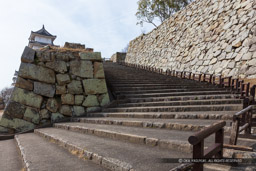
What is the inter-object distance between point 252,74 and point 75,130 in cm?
656

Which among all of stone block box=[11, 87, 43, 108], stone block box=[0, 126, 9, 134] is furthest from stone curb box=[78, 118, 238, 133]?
stone block box=[0, 126, 9, 134]

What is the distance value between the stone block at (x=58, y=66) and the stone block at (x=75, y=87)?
479mm

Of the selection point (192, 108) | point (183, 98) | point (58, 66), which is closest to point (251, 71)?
point (183, 98)

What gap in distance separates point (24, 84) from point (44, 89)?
0.54 meters

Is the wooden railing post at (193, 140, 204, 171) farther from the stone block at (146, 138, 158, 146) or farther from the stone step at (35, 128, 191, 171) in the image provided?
the stone block at (146, 138, 158, 146)

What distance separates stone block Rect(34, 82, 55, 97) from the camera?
5038mm

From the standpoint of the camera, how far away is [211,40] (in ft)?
30.5

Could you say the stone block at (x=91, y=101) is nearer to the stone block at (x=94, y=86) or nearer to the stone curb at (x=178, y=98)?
the stone block at (x=94, y=86)

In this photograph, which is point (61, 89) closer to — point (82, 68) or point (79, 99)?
point (79, 99)

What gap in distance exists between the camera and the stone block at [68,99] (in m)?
5.33

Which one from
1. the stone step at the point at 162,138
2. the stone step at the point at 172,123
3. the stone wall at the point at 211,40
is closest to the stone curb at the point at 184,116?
the stone step at the point at 172,123

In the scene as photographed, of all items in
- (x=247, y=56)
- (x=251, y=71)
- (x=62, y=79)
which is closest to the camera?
(x=62, y=79)

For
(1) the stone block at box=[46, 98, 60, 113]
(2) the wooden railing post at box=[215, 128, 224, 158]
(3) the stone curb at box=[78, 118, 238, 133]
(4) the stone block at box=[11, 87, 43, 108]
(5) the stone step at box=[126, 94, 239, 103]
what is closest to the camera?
(2) the wooden railing post at box=[215, 128, 224, 158]

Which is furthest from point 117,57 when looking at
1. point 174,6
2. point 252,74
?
point 252,74
